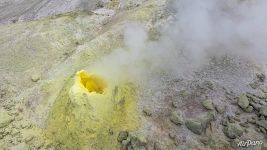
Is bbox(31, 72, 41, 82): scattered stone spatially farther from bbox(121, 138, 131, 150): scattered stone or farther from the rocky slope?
bbox(121, 138, 131, 150): scattered stone

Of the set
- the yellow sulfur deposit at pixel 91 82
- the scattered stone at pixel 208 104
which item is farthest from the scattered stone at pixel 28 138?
the scattered stone at pixel 208 104

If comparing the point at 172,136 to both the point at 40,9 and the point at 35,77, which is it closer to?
the point at 35,77

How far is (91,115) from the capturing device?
8078mm

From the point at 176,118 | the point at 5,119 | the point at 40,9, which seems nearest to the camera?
the point at 176,118

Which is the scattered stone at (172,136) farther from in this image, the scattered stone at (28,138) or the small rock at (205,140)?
the scattered stone at (28,138)

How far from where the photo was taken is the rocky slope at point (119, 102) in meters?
7.81

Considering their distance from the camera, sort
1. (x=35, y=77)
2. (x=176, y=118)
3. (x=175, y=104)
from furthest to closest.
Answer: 1. (x=35, y=77)
2. (x=175, y=104)
3. (x=176, y=118)

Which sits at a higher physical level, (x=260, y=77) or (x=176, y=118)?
(x=260, y=77)

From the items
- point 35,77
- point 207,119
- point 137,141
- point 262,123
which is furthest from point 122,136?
point 35,77

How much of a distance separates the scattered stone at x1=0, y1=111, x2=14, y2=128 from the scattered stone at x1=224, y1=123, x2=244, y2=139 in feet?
15.4

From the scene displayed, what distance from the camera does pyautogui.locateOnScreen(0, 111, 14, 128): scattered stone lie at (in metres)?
8.49

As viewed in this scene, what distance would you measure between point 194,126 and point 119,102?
1.67 m

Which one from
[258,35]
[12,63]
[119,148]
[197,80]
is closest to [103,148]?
[119,148]

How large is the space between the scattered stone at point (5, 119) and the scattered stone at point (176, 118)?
357 centimetres
